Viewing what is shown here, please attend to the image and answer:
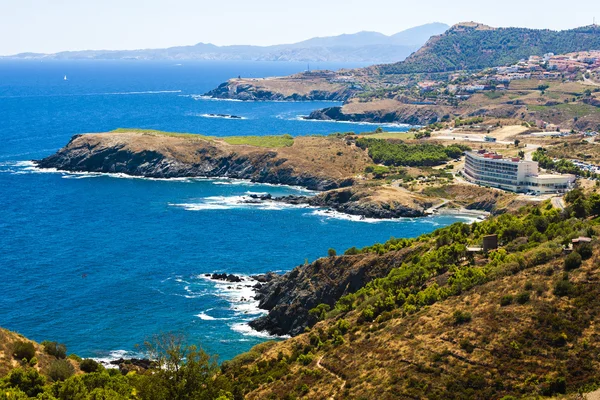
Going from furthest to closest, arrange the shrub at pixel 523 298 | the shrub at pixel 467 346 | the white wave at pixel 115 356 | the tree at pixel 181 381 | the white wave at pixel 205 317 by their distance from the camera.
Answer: the white wave at pixel 205 317 < the white wave at pixel 115 356 < the shrub at pixel 523 298 < the tree at pixel 181 381 < the shrub at pixel 467 346

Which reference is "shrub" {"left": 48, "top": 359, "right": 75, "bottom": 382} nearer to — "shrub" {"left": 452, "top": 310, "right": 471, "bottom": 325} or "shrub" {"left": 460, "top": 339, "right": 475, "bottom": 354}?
"shrub" {"left": 460, "top": 339, "right": 475, "bottom": 354}

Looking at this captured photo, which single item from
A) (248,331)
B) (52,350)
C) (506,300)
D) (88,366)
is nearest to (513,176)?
(248,331)

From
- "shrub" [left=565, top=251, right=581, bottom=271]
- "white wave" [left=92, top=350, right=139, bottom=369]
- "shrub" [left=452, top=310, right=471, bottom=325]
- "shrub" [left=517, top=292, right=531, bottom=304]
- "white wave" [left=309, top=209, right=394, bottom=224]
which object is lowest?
"white wave" [left=92, top=350, right=139, bottom=369]

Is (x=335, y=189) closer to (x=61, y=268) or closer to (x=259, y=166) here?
(x=259, y=166)

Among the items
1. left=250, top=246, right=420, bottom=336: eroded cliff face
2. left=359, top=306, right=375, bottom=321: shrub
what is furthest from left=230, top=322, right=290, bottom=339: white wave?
left=359, top=306, right=375, bottom=321: shrub

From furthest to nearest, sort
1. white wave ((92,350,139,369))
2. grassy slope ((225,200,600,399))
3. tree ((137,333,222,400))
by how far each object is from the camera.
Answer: white wave ((92,350,139,369)) < tree ((137,333,222,400)) < grassy slope ((225,200,600,399))

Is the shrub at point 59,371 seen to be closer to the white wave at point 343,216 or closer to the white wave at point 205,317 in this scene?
the white wave at point 205,317

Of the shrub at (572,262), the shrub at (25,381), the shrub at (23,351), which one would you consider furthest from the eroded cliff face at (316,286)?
the shrub at (25,381)
